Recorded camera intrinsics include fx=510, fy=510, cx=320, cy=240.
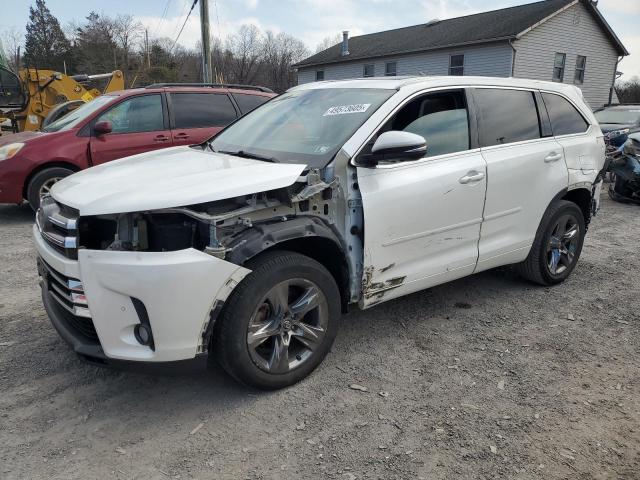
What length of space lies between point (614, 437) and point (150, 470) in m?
2.36

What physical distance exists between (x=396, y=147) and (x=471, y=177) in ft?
2.89

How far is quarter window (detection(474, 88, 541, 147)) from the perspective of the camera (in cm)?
391

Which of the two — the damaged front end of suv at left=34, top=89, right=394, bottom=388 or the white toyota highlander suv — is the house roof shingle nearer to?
the white toyota highlander suv

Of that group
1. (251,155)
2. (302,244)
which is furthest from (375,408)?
(251,155)

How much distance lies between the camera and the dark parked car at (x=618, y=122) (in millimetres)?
11656

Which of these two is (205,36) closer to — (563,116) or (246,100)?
(246,100)

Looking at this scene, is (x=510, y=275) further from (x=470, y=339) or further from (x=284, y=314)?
(x=284, y=314)

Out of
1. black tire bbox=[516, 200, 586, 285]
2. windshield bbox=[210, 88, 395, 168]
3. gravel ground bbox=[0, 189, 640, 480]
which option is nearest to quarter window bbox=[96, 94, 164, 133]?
windshield bbox=[210, 88, 395, 168]

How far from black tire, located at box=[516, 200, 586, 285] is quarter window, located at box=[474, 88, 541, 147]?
71cm

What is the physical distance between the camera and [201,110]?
→ 755cm

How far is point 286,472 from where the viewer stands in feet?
7.88

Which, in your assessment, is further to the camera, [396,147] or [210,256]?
[396,147]

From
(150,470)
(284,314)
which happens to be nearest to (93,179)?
(284,314)

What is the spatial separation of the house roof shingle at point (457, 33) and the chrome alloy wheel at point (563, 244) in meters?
20.1
